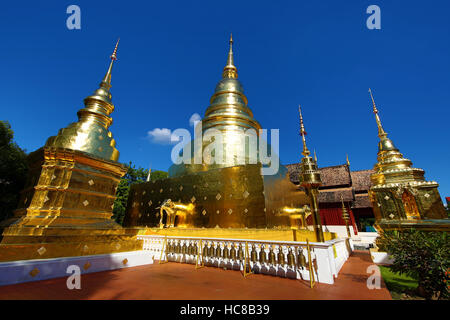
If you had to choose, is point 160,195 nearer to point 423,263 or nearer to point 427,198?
point 423,263

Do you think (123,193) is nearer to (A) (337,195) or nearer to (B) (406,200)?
(B) (406,200)

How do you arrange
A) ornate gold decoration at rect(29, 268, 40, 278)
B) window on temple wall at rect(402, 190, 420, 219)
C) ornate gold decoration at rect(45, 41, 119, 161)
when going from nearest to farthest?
ornate gold decoration at rect(29, 268, 40, 278), ornate gold decoration at rect(45, 41, 119, 161), window on temple wall at rect(402, 190, 420, 219)

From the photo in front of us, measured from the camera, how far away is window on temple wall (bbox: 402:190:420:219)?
7434 millimetres

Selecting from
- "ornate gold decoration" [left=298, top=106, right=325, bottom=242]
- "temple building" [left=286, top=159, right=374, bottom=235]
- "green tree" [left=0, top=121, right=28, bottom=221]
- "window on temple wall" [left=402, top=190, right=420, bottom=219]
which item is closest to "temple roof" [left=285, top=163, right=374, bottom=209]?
"temple building" [left=286, top=159, right=374, bottom=235]

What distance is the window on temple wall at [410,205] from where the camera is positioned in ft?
24.4

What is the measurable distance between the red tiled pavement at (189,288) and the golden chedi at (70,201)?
897mm

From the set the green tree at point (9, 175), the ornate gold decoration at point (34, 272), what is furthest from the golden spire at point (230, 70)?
the ornate gold decoration at point (34, 272)

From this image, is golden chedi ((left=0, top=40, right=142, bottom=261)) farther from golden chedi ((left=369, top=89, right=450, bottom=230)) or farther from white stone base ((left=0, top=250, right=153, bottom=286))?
golden chedi ((left=369, top=89, right=450, bottom=230))

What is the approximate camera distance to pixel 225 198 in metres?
8.31

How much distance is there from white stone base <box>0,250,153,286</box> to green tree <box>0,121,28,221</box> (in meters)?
4.95

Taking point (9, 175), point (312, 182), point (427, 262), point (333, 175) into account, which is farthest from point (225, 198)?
point (333, 175)

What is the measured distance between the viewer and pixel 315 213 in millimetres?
4586

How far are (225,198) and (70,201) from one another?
17.4ft
